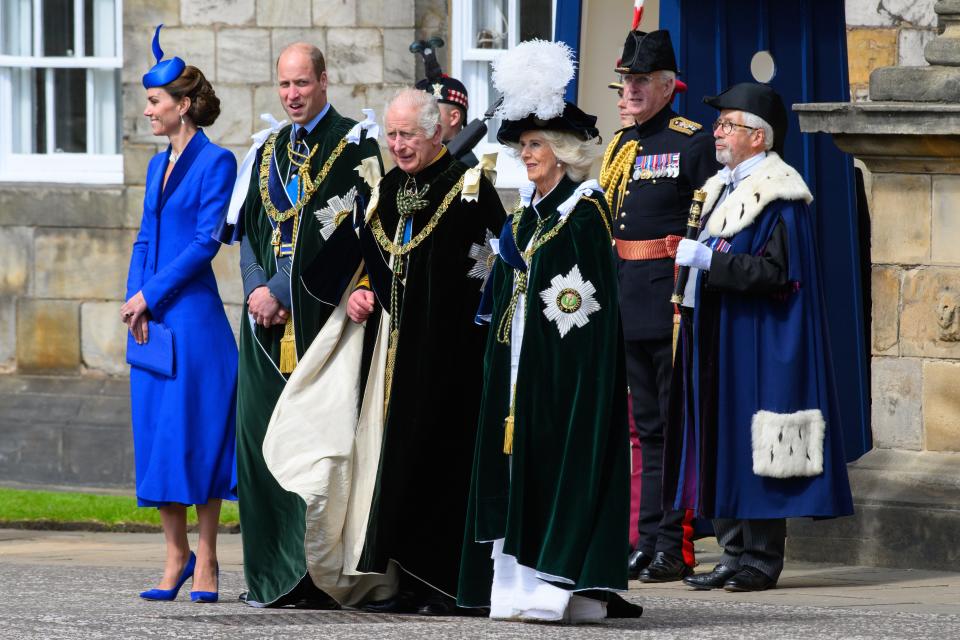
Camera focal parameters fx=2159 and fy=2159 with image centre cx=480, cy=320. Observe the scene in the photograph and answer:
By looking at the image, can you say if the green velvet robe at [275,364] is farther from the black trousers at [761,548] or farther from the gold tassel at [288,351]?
the black trousers at [761,548]

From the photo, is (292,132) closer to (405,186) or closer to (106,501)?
(405,186)

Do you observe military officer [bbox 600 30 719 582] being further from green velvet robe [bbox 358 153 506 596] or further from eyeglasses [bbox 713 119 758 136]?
green velvet robe [bbox 358 153 506 596]

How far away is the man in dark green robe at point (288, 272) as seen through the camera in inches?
283

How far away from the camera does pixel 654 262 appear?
26.8 feet

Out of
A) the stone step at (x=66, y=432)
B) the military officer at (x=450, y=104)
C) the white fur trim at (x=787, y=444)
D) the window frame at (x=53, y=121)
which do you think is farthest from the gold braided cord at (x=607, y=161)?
the window frame at (x=53, y=121)

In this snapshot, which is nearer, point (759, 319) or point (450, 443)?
point (450, 443)

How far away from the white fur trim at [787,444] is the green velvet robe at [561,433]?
111 cm

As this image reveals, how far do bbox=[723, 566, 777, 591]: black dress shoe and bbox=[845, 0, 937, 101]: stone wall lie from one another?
99.9 inches

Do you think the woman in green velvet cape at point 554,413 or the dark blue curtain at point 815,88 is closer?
the woman in green velvet cape at point 554,413

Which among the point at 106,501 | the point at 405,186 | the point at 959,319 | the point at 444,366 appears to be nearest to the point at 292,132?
the point at 405,186

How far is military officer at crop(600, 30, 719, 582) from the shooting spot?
8.13 metres

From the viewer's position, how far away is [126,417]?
1159 cm

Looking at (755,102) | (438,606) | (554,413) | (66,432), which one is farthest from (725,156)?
(66,432)

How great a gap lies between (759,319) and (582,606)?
1585 mm
